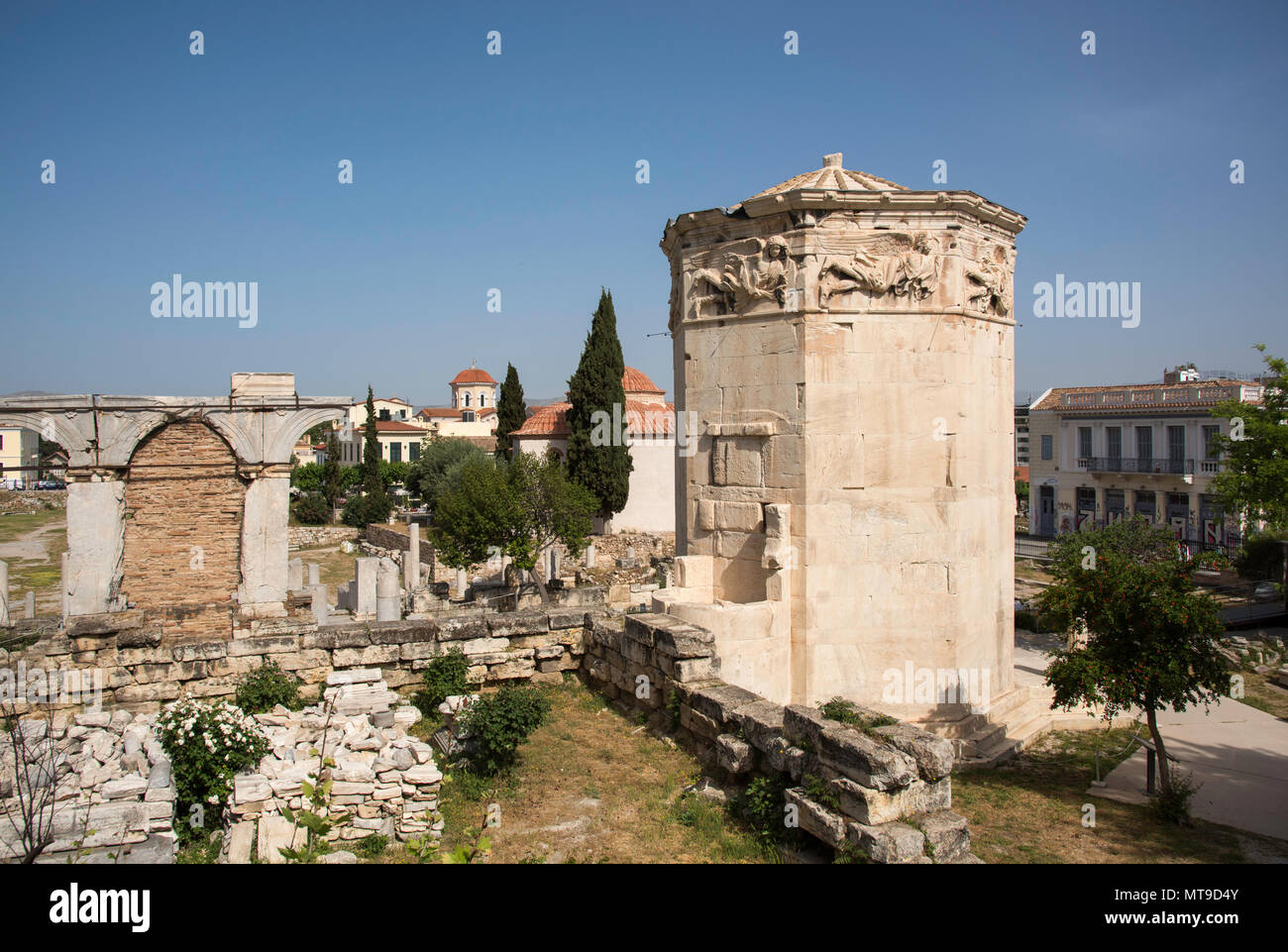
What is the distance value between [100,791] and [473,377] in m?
78.2

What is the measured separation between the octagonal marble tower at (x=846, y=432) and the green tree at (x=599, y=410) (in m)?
23.9

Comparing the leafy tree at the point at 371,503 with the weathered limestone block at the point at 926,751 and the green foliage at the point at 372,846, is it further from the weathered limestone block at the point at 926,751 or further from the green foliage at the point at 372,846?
the weathered limestone block at the point at 926,751

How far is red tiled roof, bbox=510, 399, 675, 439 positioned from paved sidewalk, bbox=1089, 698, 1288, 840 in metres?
25.2

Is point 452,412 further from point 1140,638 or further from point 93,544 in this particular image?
point 1140,638

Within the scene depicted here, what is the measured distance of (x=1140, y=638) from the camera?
755 centimetres

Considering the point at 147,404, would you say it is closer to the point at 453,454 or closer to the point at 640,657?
the point at 640,657

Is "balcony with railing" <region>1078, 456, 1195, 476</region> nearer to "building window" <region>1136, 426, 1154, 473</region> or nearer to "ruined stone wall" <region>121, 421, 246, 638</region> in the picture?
"building window" <region>1136, 426, 1154, 473</region>

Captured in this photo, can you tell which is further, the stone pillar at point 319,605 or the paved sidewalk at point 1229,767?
the stone pillar at point 319,605

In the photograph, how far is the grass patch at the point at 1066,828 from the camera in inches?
237

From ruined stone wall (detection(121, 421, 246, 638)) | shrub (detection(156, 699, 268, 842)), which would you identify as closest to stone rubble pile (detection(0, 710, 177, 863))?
shrub (detection(156, 699, 268, 842))

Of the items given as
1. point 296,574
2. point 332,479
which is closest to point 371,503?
point 332,479

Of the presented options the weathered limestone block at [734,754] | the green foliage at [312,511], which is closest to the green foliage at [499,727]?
the weathered limestone block at [734,754]

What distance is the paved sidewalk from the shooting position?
773 cm
